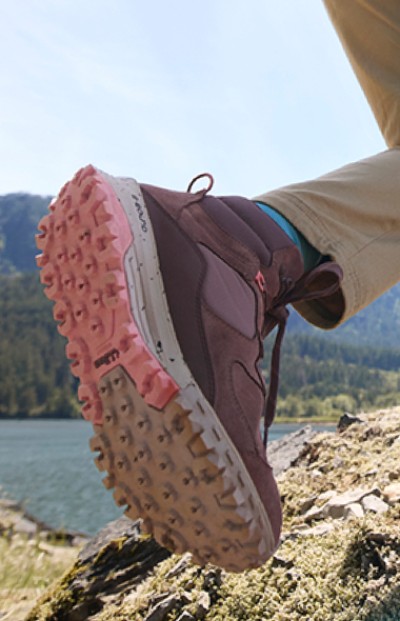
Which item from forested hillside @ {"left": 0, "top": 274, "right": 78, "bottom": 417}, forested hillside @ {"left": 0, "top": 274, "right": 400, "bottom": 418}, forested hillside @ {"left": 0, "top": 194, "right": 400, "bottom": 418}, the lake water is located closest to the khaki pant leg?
the lake water

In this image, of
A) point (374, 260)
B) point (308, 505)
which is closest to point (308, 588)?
point (308, 505)

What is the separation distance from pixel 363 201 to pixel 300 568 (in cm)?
102

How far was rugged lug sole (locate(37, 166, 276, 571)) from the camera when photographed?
4.11ft

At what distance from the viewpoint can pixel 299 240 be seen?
1.65 metres

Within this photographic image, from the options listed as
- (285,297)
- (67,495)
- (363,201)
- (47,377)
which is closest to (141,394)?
(285,297)

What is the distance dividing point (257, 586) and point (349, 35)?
1.60 metres

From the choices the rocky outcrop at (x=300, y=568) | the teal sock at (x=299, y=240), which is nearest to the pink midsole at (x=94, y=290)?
the teal sock at (x=299, y=240)

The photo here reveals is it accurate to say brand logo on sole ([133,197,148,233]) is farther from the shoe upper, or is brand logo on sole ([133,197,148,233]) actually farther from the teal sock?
the teal sock

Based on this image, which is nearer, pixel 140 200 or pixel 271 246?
pixel 140 200

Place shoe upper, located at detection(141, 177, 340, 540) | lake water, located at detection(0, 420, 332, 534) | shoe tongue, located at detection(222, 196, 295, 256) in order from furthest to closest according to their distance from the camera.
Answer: lake water, located at detection(0, 420, 332, 534)
shoe tongue, located at detection(222, 196, 295, 256)
shoe upper, located at detection(141, 177, 340, 540)

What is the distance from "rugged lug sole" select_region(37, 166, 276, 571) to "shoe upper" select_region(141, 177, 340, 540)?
0.13 ft

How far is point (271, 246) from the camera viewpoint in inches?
61.1

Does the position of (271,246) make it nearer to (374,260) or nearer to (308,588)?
(374,260)

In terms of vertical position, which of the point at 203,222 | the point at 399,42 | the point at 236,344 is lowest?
the point at 236,344
